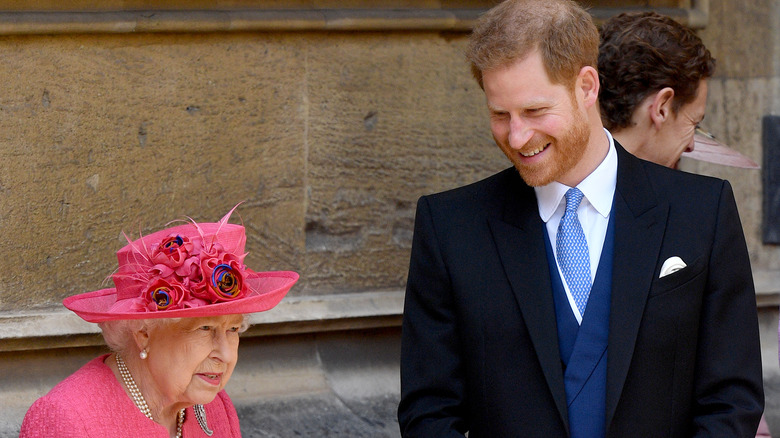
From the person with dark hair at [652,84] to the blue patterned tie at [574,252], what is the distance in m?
0.66

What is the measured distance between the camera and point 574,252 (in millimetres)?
2404

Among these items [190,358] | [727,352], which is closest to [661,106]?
[727,352]

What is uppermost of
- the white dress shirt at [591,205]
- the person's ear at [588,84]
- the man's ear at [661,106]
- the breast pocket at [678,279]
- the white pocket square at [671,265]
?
the person's ear at [588,84]

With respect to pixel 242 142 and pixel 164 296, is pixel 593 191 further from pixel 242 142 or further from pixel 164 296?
pixel 242 142

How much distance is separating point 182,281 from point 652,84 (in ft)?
4.79

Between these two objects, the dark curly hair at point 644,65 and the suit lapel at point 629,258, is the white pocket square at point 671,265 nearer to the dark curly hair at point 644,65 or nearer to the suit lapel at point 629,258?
the suit lapel at point 629,258

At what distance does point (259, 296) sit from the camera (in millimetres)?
2408

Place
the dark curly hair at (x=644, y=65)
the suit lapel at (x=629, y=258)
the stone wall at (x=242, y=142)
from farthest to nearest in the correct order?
the stone wall at (x=242, y=142) < the dark curly hair at (x=644, y=65) < the suit lapel at (x=629, y=258)

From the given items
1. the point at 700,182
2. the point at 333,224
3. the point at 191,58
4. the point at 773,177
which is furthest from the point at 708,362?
the point at 773,177

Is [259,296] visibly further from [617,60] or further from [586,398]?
[617,60]

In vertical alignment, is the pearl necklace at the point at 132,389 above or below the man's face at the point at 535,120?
below

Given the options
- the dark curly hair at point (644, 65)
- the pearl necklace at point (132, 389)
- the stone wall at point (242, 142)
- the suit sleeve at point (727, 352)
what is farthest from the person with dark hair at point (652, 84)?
the pearl necklace at point (132, 389)

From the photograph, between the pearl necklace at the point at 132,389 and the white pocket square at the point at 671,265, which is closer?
the white pocket square at the point at 671,265

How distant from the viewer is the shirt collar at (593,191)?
8.04ft
